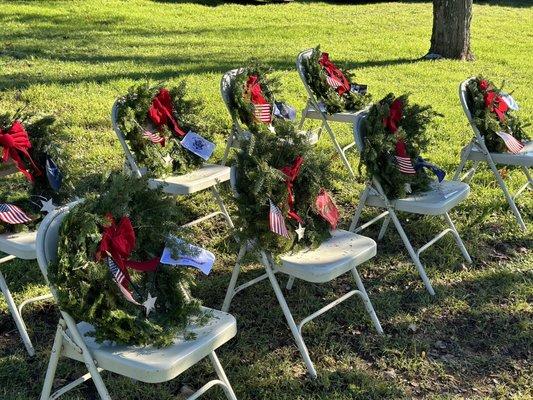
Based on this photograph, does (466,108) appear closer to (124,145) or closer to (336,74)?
(336,74)

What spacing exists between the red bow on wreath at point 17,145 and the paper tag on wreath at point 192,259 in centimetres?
142

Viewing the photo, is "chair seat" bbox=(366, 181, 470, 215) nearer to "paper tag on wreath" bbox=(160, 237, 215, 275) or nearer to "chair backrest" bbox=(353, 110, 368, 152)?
"chair backrest" bbox=(353, 110, 368, 152)

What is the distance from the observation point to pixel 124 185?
2.99m

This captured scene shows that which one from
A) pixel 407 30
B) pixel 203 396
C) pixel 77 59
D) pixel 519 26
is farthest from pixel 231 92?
pixel 519 26

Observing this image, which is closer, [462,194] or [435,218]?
[462,194]

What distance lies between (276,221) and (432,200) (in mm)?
1388

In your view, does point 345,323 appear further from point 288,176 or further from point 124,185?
point 124,185

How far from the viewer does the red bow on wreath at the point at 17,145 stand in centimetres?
400

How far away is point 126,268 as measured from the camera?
9.87ft

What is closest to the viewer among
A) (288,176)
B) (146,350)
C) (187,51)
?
(146,350)

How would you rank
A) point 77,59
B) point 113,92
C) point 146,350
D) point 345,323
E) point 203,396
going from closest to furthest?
point 146,350 < point 203,396 < point 345,323 < point 113,92 < point 77,59

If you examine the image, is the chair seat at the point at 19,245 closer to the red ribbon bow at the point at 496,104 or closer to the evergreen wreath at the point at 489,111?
the evergreen wreath at the point at 489,111

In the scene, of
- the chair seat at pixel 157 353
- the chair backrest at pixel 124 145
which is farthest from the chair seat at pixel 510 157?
the chair seat at pixel 157 353

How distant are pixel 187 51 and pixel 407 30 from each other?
5777 mm
